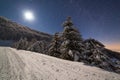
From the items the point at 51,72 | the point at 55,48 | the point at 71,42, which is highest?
the point at 71,42

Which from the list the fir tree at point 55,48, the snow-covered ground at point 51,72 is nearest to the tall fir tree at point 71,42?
the snow-covered ground at point 51,72

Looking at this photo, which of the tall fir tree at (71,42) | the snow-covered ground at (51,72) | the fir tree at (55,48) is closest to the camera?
the snow-covered ground at (51,72)

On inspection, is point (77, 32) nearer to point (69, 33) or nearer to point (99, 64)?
point (69, 33)

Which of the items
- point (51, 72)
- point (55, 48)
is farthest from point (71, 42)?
point (51, 72)

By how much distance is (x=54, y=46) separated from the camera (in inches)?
1043

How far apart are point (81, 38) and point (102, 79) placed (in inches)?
458

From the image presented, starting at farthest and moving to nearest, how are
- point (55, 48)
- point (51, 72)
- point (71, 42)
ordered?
1. point (55, 48)
2. point (71, 42)
3. point (51, 72)

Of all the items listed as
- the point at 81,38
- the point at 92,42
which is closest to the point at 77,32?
the point at 81,38

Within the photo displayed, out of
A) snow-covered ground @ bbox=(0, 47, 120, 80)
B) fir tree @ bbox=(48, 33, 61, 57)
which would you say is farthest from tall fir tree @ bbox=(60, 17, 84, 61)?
fir tree @ bbox=(48, 33, 61, 57)

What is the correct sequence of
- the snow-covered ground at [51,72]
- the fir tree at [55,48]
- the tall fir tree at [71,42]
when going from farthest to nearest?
the fir tree at [55,48]
the tall fir tree at [71,42]
the snow-covered ground at [51,72]

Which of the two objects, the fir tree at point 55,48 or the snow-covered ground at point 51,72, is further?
the fir tree at point 55,48

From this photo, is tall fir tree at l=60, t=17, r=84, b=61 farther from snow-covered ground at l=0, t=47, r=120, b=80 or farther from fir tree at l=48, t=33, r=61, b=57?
fir tree at l=48, t=33, r=61, b=57

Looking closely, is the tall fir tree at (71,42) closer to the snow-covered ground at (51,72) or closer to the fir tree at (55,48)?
the snow-covered ground at (51,72)

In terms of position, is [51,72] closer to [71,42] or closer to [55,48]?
[71,42]
